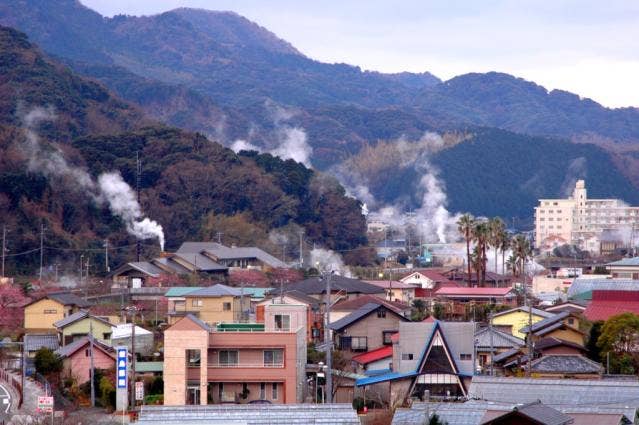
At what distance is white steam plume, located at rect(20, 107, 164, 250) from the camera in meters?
77.6

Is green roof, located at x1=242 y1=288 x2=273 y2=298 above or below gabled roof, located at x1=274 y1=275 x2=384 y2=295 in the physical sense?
below

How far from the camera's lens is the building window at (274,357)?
3128 cm

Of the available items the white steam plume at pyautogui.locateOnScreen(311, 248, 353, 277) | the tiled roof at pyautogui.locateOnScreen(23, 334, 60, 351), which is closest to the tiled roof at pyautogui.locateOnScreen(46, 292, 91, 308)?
the tiled roof at pyautogui.locateOnScreen(23, 334, 60, 351)

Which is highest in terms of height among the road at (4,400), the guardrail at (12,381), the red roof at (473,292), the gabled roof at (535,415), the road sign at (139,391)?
the red roof at (473,292)

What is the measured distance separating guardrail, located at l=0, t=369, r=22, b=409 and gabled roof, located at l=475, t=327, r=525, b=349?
1182 centimetres

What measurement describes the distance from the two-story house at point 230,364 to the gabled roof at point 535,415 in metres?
10.5

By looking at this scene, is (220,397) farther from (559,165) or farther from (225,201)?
(559,165)

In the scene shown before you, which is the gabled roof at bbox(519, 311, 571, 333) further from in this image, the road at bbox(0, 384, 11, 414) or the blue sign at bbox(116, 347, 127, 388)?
the road at bbox(0, 384, 11, 414)

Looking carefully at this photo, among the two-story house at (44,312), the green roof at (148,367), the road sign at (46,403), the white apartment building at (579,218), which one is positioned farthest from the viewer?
the white apartment building at (579,218)

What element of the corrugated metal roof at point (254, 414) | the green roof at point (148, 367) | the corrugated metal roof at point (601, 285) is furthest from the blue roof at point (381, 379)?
the corrugated metal roof at point (601, 285)

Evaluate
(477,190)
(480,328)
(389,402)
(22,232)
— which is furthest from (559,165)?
(389,402)

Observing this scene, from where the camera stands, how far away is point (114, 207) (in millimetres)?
79062

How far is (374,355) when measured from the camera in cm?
3625

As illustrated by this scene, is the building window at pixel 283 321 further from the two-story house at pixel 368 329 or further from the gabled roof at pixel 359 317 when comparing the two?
the two-story house at pixel 368 329
